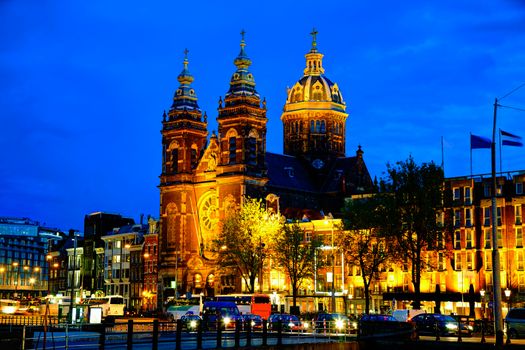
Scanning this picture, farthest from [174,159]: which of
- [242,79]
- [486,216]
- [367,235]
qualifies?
[486,216]

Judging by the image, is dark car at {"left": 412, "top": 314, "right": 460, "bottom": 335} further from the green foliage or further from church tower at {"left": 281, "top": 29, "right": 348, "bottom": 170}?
church tower at {"left": 281, "top": 29, "right": 348, "bottom": 170}

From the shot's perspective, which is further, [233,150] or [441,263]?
[233,150]

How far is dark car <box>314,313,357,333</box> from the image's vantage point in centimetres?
5912

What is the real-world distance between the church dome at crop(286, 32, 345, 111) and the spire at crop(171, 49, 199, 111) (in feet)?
64.1

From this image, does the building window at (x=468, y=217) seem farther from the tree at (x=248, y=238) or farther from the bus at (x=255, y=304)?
the tree at (x=248, y=238)

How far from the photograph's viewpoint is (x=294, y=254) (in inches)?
4488

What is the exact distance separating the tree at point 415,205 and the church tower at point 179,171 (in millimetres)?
49714

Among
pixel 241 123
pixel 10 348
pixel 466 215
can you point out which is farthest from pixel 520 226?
pixel 10 348

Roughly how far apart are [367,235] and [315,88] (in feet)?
196

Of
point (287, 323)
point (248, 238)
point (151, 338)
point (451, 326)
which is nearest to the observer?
point (151, 338)

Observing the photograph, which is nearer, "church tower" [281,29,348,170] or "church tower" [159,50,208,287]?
"church tower" [159,50,208,287]

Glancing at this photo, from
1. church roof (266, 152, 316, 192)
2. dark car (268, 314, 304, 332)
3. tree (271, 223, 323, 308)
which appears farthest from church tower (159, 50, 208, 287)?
dark car (268, 314, 304, 332)

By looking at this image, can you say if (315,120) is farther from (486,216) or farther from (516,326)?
(516,326)

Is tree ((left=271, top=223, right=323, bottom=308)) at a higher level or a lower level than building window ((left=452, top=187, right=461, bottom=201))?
lower
